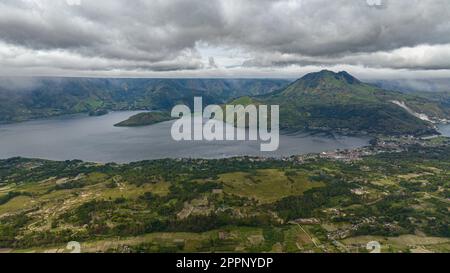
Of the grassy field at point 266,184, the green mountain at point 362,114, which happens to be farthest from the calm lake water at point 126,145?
the grassy field at point 266,184

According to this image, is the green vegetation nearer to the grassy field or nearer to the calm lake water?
the grassy field

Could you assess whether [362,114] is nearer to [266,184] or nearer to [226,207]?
[266,184]

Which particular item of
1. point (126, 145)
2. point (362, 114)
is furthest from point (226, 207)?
point (362, 114)

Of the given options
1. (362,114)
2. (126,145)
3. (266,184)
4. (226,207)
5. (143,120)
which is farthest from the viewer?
(143,120)

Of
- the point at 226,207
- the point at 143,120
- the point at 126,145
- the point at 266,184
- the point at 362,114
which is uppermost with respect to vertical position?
the point at 362,114

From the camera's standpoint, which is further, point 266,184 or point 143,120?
point 143,120

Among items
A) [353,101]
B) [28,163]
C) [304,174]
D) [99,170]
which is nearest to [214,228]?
[304,174]
